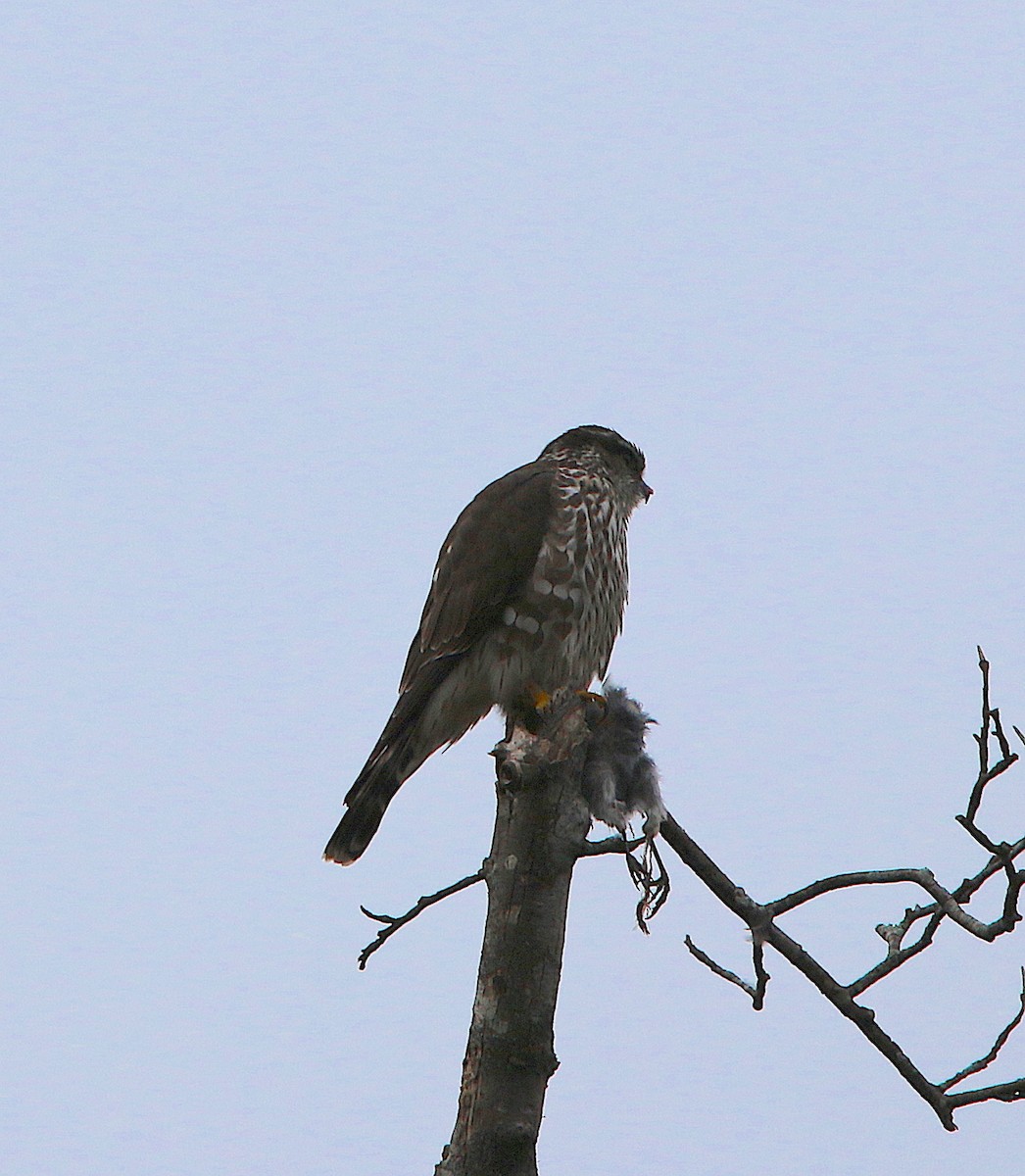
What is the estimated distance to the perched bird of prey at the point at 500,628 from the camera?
157 inches

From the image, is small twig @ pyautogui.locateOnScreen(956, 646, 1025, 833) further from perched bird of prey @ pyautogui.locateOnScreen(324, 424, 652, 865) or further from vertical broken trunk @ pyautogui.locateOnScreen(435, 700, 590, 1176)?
perched bird of prey @ pyautogui.locateOnScreen(324, 424, 652, 865)

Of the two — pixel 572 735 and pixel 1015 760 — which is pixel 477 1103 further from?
pixel 1015 760

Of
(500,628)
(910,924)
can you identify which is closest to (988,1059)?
(910,924)

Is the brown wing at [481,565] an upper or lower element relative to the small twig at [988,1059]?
upper

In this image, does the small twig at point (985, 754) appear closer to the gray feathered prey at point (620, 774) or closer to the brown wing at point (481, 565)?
the gray feathered prey at point (620, 774)

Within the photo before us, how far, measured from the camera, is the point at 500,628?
401 cm

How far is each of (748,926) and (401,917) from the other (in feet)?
2.78

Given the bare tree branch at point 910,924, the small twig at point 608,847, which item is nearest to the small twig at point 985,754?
the bare tree branch at point 910,924

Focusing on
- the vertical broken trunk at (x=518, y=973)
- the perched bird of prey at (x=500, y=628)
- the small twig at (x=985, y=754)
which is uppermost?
the perched bird of prey at (x=500, y=628)

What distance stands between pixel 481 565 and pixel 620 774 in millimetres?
1202

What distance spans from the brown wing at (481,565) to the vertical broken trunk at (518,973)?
57.0 inches

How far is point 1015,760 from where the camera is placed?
8.46ft

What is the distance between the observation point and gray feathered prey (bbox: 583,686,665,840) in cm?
283

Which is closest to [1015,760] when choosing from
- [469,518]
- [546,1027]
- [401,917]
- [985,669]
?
[985,669]
